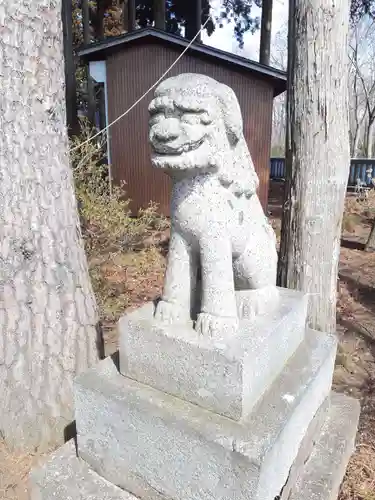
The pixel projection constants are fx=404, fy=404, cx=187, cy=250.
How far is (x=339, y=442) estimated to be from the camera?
1.84 metres

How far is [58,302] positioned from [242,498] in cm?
130

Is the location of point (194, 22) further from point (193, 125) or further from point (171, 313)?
point (171, 313)

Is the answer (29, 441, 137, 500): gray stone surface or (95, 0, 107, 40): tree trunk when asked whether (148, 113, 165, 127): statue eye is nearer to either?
(29, 441, 137, 500): gray stone surface

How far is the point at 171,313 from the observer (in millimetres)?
1537

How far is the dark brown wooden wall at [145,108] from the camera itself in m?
6.75

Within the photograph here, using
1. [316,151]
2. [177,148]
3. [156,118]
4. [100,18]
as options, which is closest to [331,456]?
[177,148]

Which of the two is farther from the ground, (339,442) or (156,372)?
(156,372)

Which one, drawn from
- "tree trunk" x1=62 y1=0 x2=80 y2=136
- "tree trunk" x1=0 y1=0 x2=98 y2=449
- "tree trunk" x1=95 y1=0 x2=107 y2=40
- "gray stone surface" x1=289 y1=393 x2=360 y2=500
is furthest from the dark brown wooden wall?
"tree trunk" x1=95 y1=0 x2=107 y2=40

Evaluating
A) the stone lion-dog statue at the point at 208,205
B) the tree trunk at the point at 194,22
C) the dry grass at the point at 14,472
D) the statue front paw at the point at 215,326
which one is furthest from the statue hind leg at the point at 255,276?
the tree trunk at the point at 194,22

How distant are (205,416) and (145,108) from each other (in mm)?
6381

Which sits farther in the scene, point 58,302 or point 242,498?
point 58,302

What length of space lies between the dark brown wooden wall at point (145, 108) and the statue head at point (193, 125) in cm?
566

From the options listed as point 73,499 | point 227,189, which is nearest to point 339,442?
point 73,499

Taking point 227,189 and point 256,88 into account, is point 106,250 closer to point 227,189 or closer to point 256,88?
point 227,189
